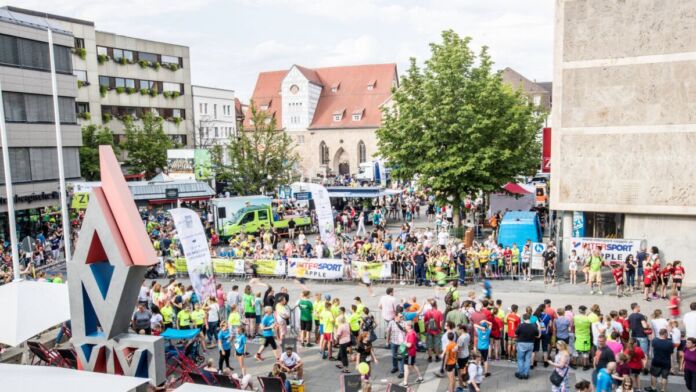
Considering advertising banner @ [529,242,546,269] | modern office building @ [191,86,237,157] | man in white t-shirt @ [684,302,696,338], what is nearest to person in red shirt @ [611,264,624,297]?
advertising banner @ [529,242,546,269]

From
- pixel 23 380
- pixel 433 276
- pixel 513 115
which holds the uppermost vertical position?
pixel 513 115

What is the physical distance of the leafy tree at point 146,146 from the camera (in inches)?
1898

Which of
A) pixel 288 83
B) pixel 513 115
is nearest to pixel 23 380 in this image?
pixel 513 115

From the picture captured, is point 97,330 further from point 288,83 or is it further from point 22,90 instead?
point 288,83

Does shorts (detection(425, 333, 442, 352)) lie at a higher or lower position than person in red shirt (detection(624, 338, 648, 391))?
lower

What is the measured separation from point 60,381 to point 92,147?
41.7m

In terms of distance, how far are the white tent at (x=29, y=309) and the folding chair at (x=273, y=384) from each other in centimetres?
519

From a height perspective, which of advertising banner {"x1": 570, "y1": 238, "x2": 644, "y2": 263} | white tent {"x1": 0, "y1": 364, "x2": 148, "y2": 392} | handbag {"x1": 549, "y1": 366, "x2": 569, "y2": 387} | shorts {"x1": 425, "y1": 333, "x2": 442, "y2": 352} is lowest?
shorts {"x1": 425, "y1": 333, "x2": 442, "y2": 352}

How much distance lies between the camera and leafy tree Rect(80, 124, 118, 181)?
4434cm

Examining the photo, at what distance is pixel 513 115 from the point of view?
3030cm

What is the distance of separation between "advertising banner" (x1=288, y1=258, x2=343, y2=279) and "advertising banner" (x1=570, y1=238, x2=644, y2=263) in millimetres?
9206

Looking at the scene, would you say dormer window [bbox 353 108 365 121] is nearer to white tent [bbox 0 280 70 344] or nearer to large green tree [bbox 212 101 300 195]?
large green tree [bbox 212 101 300 195]

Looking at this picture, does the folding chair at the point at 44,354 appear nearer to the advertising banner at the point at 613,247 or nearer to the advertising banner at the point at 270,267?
the advertising banner at the point at 270,267

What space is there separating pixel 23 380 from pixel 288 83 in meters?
72.5
